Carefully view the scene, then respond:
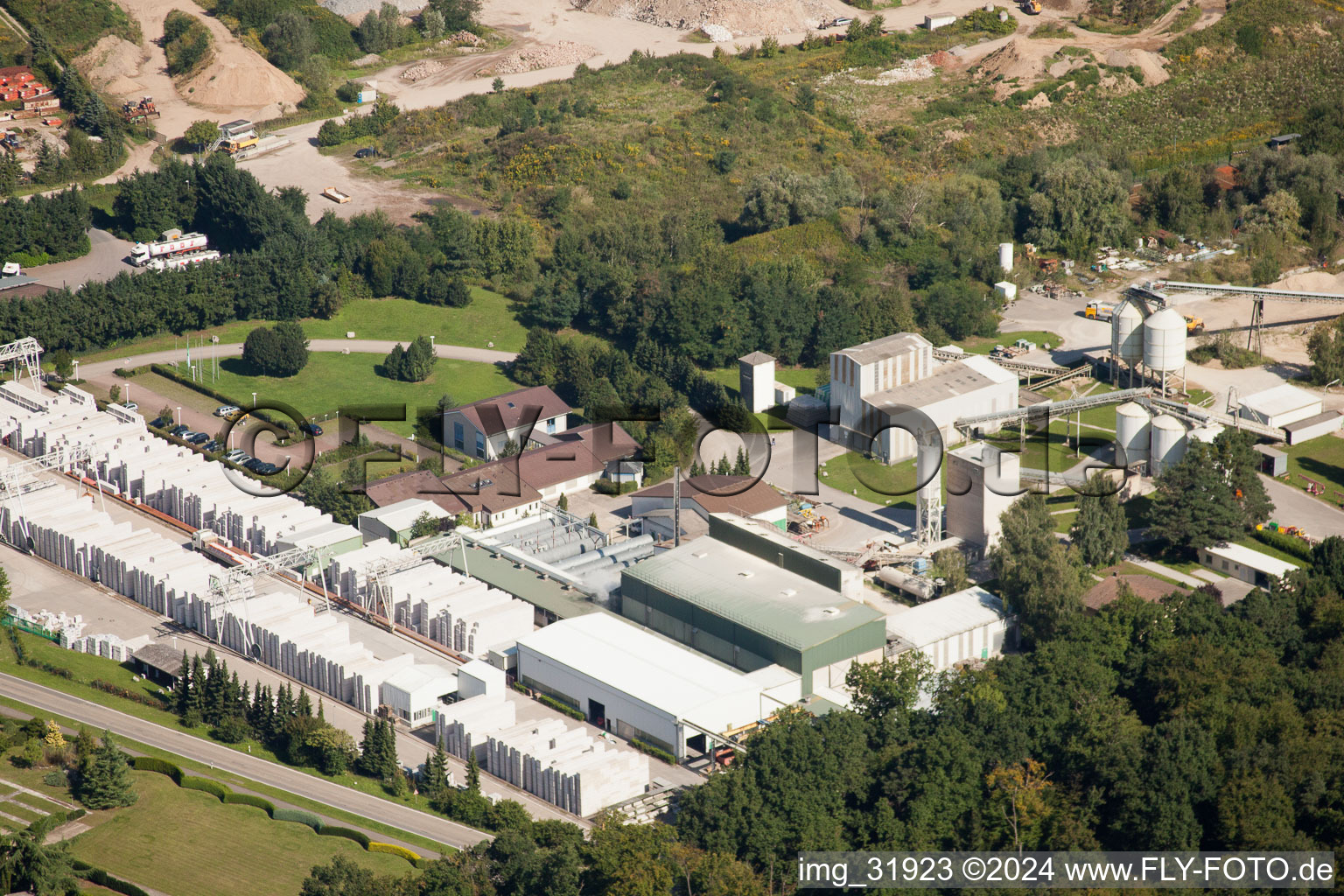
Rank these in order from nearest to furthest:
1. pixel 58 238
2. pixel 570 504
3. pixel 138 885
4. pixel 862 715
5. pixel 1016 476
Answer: pixel 138 885
pixel 862 715
pixel 1016 476
pixel 570 504
pixel 58 238

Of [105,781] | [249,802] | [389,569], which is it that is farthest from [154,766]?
[389,569]

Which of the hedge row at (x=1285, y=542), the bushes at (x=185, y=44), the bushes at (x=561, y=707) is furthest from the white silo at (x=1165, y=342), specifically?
the bushes at (x=185, y=44)

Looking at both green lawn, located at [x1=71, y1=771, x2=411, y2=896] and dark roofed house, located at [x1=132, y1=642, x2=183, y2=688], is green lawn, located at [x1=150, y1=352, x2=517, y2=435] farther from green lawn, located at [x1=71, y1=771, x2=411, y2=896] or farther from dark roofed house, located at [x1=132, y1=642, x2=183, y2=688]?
green lawn, located at [x1=71, y1=771, x2=411, y2=896]

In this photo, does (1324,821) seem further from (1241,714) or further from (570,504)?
(570,504)

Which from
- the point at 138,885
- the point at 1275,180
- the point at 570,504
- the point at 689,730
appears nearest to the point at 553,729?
the point at 689,730

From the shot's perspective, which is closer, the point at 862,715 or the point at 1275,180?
the point at 862,715

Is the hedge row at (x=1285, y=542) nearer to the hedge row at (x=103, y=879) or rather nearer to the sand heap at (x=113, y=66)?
the hedge row at (x=103, y=879)

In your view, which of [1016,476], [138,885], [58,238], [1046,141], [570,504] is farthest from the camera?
[1046,141]

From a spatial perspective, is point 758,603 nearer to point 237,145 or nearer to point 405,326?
point 405,326
